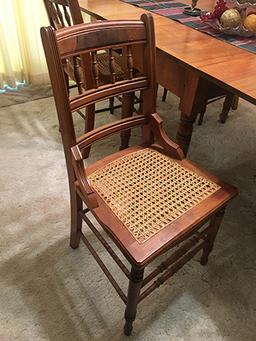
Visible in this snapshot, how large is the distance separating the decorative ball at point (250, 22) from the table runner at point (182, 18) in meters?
0.05

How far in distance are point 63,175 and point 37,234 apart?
0.43 meters

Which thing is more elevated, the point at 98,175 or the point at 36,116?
the point at 98,175

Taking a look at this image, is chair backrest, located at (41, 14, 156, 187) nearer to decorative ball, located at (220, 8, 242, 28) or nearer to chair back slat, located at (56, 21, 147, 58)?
chair back slat, located at (56, 21, 147, 58)

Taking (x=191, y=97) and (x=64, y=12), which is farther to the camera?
(x=64, y=12)

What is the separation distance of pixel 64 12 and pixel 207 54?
2.50 feet

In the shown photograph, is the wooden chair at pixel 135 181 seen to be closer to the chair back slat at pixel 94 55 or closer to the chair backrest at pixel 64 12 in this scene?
the chair back slat at pixel 94 55

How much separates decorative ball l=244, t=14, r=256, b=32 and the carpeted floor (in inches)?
32.9

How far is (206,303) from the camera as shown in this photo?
123cm

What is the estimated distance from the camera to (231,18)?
1.28 metres

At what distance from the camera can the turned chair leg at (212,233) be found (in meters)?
1.12

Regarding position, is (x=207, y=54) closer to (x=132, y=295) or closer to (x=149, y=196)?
(x=149, y=196)

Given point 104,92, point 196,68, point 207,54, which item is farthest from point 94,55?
point 207,54

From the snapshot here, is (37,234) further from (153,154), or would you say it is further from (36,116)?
(36,116)

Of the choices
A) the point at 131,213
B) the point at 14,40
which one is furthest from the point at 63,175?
the point at 14,40
